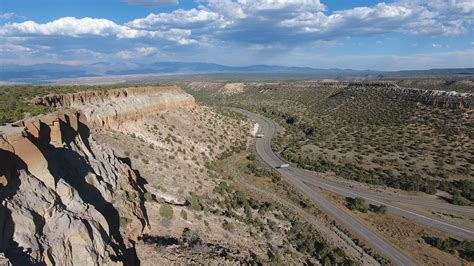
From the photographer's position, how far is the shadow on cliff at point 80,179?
67.5 feet

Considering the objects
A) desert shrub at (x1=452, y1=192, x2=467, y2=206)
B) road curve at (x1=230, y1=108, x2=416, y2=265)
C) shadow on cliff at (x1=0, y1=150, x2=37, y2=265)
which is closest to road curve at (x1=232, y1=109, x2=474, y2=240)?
road curve at (x1=230, y1=108, x2=416, y2=265)

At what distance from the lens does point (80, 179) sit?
2241 centimetres

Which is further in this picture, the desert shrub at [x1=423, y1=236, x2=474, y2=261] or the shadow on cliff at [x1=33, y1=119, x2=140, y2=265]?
the desert shrub at [x1=423, y1=236, x2=474, y2=261]

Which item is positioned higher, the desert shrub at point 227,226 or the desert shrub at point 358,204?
the desert shrub at point 227,226

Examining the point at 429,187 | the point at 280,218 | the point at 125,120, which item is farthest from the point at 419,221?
the point at 125,120

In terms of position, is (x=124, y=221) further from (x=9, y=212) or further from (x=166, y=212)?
(x=9, y=212)

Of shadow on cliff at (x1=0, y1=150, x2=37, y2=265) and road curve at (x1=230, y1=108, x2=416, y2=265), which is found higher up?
shadow on cliff at (x1=0, y1=150, x2=37, y2=265)

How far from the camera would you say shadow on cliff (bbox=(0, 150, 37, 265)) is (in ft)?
45.9

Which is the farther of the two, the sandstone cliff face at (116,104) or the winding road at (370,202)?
the sandstone cliff face at (116,104)

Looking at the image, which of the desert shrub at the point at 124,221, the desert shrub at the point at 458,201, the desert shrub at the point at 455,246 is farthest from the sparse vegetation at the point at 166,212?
the desert shrub at the point at 458,201

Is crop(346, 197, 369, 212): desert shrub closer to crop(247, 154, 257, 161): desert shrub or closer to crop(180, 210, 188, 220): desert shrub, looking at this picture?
crop(247, 154, 257, 161): desert shrub

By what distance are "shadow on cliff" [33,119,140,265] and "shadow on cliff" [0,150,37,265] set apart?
271 cm

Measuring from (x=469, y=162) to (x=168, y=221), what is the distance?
4879 centimetres

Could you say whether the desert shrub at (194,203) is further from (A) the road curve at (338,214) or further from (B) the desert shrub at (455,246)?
(B) the desert shrub at (455,246)
